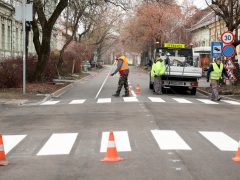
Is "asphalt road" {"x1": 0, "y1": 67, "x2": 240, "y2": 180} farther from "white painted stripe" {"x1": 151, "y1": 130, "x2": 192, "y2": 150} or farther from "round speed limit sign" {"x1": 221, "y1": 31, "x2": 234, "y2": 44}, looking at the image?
"round speed limit sign" {"x1": 221, "y1": 31, "x2": 234, "y2": 44}

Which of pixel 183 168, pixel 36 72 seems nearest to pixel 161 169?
pixel 183 168

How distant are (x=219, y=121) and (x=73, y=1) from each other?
52.8 feet

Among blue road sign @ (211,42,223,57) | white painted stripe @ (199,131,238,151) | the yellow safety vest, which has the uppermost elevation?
blue road sign @ (211,42,223,57)

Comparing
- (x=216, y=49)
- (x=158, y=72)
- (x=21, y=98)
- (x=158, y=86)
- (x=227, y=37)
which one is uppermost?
(x=227, y=37)

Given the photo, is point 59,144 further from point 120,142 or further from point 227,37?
point 227,37

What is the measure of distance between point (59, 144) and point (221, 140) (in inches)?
124

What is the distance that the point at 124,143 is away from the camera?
938cm

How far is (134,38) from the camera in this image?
78.9m

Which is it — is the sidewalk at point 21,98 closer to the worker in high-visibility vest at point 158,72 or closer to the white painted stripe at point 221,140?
the worker in high-visibility vest at point 158,72

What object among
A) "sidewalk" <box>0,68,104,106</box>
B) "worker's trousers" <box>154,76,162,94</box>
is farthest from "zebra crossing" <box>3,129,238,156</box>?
"worker's trousers" <box>154,76,162,94</box>

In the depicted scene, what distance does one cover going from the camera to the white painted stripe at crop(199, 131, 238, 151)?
9.09 m

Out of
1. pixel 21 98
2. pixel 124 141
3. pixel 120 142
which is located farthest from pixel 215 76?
pixel 120 142

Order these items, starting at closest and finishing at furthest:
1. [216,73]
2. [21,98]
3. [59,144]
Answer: [59,144] < [21,98] < [216,73]

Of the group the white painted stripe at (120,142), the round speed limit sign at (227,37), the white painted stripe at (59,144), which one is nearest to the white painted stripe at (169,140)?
the white painted stripe at (120,142)
